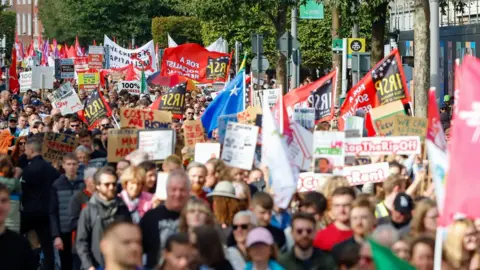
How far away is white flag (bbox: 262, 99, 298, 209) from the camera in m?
10.7

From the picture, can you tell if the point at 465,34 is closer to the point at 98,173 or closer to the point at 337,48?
the point at 337,48

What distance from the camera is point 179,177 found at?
9375 mm

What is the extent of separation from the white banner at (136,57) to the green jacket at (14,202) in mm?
30314

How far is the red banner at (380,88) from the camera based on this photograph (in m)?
17.2

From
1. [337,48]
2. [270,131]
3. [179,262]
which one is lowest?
[179,262]

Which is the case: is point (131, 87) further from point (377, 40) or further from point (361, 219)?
point (361, 219)

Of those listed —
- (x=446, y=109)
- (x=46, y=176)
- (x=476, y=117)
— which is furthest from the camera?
(x=446, y=109)

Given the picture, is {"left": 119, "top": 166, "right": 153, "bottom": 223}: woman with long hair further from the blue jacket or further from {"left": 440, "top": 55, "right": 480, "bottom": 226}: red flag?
{"left": 440, "top": 55, "right": 480, "bottom": 226}: red flag

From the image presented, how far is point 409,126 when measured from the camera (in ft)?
49.0

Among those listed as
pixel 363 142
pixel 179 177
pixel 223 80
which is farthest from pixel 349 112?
pixel 223 80

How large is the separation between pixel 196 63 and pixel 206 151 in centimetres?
1896

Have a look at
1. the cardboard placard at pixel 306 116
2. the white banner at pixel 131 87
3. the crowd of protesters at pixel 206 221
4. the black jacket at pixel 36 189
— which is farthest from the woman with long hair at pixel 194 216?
the white banner at pixel 131 87

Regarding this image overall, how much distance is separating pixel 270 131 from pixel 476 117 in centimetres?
365

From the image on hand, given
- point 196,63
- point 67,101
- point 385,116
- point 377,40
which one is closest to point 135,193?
point 385,116
